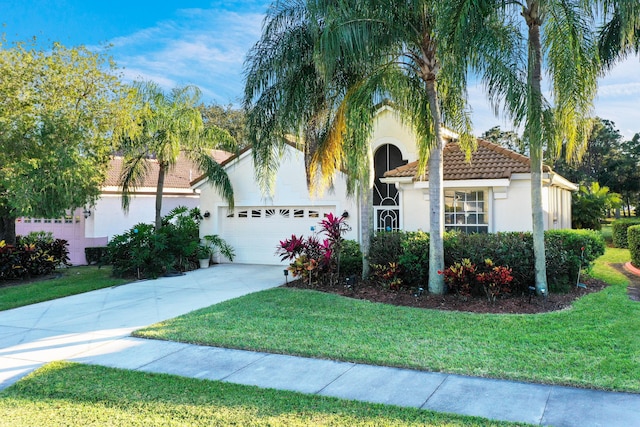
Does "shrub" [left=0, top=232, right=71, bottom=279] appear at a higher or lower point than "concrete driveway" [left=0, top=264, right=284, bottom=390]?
higher

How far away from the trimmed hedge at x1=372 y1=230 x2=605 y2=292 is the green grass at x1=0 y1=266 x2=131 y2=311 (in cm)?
801

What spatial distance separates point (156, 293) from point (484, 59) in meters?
9.36

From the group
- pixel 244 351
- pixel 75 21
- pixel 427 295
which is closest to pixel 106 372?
pixel 244 351

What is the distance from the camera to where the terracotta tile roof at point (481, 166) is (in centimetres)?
1352

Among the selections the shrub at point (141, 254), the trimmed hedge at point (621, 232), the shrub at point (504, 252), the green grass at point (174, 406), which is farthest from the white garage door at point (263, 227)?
the trimmed hedge at point (621, 232)

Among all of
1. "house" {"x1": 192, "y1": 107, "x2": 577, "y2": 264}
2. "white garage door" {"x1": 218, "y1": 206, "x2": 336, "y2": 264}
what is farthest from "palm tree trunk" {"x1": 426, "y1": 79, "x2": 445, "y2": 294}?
"white garage door" {"x1": 218, "y1": 206, "x2": 336, "y2": 264}

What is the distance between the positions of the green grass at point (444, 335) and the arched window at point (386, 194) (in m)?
6.28

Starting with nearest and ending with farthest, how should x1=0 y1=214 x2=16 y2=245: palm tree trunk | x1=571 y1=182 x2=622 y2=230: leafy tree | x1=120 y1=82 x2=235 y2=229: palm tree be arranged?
1. x1=120 y1=82 x2=235 y2=229: palm tree
2. x1=0 y1=214 x2=16 y2=245: palm tree trunk
3. x1=571 y1=182 x2=622 y2=230: leafy tree

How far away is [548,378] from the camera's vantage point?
17.5 ft

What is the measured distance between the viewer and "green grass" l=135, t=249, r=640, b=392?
18.8 ft

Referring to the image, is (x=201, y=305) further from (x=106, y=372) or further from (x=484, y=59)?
(x=484, y=59)

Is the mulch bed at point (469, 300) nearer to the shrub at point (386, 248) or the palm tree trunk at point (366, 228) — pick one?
the palm tree trunk at point (366, 228)

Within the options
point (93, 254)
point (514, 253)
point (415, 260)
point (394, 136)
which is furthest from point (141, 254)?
point (514, 253)

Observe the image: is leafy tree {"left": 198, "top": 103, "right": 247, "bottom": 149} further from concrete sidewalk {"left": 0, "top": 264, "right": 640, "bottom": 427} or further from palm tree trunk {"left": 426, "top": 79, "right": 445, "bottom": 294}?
concrete sidewalk {"left": 0, "top": 264, "right": 640, "bottom": 427}
